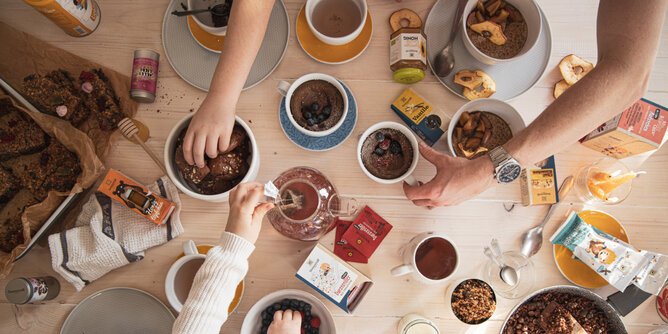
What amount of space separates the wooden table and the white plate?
71mm

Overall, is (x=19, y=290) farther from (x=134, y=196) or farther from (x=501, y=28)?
(x=501, y=28)

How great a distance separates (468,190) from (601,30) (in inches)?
21.1

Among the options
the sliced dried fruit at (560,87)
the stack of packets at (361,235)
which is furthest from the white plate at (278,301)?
the sliced dried fruit at (560,87)

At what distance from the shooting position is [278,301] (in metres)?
1.02

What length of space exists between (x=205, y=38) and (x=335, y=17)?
0.43 meters

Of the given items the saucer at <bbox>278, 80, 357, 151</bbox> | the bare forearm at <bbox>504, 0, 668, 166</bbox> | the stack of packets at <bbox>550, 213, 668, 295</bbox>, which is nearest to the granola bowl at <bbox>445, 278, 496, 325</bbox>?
the stack of packets at <bbox>550, 213, 668, 295</bbox>

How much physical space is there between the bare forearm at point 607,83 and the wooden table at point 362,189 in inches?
8.5

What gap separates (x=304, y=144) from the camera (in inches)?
43.0

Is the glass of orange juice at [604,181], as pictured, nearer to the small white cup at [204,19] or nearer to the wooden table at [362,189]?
the wooden table at [362,189]

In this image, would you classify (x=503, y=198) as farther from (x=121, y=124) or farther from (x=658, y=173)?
(x=121, y=124)

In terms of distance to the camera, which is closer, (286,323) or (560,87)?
(286,323)

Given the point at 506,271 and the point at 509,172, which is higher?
the point at 509,172

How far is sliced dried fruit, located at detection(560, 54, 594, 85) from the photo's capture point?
112cm

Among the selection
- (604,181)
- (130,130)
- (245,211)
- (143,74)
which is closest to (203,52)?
(143,74)
